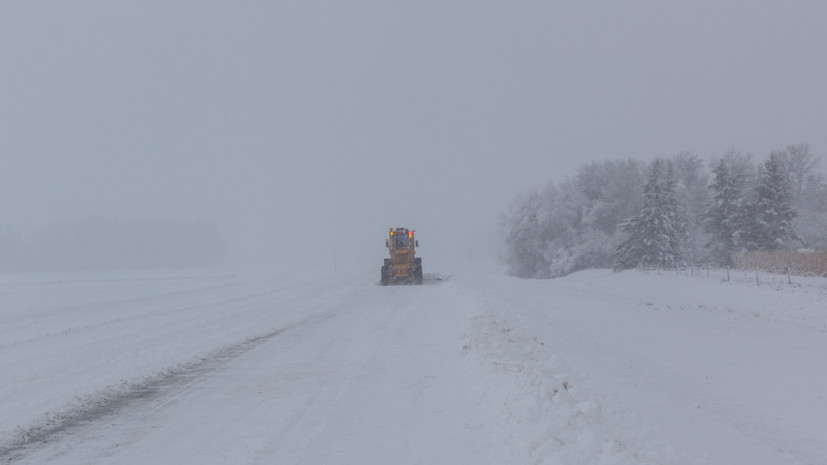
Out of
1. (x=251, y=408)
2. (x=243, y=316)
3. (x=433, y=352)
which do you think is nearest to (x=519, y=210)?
(x=243, y=316)

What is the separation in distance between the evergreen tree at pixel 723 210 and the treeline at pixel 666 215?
3.4 inches

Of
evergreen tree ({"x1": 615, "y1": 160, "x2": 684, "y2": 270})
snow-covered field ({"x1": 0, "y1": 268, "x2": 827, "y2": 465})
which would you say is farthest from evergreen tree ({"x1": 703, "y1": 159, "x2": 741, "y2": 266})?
snow-covered field ({"x1": 0, "y1": 268, "x2": 827, "y2": 465})

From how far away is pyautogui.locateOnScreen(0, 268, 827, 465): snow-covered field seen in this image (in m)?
5.62

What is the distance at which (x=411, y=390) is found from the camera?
26.5 feet

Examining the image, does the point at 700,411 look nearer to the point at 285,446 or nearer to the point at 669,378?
the point at 669,378

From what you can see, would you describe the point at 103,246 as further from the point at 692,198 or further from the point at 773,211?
the point at 773,211

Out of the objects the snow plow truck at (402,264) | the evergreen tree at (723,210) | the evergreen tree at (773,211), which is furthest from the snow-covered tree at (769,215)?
the snow plow truck at (402,264)

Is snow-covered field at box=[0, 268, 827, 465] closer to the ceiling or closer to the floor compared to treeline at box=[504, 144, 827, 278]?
closer to the floor

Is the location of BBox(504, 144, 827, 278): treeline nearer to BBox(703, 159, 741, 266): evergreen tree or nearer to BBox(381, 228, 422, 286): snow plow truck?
BBox(703, 159, 741, 266): evergreen tree

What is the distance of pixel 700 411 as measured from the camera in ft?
25.0

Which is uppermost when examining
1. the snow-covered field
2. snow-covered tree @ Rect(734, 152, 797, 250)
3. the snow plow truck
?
snow-covered tree @ Rect(734, 152, 797, 250)

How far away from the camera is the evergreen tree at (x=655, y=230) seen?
152 ft

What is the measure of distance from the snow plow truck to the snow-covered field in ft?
56.8

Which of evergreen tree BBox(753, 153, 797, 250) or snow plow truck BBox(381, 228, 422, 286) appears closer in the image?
snow plow truck BBox(381, 228, 422, 286)
